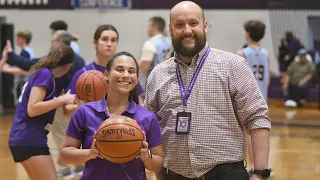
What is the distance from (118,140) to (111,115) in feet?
0.96

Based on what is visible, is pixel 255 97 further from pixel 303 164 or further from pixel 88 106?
pixel 303 164

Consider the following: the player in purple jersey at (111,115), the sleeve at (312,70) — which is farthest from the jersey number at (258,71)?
the sleeve at (312,70)

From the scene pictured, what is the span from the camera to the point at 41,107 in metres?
5.70

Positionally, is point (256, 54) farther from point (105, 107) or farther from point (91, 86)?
point (105, 107)

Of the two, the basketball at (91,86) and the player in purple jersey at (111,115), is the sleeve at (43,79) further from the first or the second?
the player in purple jersey at (111,115)

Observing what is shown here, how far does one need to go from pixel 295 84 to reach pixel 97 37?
13349 mm

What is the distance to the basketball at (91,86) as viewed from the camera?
18.0 ft

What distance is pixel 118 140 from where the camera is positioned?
359 centimetres

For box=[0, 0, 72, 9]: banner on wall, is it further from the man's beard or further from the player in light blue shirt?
the man's beard

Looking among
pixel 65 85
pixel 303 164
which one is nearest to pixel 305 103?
pixel 303 164

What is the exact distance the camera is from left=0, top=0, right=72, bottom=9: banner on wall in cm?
1792

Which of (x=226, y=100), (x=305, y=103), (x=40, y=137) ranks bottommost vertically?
(x=305, y=103)

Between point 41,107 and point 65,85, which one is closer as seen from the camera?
point 41,107

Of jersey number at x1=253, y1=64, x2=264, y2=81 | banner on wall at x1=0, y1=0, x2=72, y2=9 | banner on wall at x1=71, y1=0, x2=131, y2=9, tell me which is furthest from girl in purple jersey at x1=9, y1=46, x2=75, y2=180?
banner on wall at x1=0, y1=0, x2=72, y2=9
